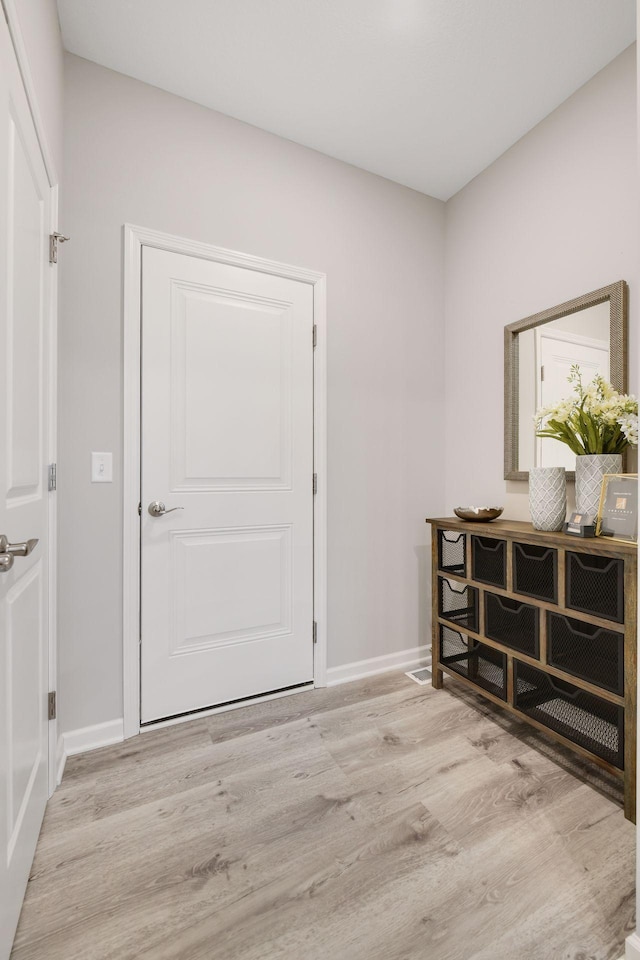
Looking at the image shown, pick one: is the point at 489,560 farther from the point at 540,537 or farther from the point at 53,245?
the point at 53,245

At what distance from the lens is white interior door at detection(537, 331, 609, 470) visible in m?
1.87

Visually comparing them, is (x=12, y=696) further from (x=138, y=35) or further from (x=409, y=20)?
(x=409, y=20)

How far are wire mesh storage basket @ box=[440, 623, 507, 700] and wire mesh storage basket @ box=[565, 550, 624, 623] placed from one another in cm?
46

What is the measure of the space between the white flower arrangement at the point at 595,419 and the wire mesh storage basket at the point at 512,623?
684 millimetres

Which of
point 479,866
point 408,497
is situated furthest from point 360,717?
point 408,497

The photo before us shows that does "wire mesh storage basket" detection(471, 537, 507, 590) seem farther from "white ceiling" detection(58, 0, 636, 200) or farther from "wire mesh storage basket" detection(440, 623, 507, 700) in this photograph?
"white ceiling" detection(58, 0, 636, 200)

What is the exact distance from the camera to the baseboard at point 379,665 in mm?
2328

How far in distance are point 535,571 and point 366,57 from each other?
2.20 m

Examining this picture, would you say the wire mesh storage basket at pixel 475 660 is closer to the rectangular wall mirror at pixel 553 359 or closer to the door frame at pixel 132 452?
the rectangular wall mirror at pixel 553 359

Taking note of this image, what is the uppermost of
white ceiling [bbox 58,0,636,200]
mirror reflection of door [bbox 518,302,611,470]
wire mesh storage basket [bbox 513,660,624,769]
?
white ceiling [bbox 58,0,636,200]

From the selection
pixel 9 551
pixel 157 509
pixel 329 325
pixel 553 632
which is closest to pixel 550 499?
pixel 553 632

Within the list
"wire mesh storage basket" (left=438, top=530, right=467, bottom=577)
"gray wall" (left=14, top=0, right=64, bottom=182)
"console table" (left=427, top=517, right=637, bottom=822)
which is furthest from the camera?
"wire mesh storage basket" (left=438, top=530, right=467, bottom=577)

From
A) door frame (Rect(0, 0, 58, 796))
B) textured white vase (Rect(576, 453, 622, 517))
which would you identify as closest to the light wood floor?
door frame (Rect(0, 0, 58, 796))

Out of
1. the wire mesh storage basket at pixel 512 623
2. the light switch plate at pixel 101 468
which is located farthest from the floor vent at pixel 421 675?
the light switch plate at pixel 101 468
